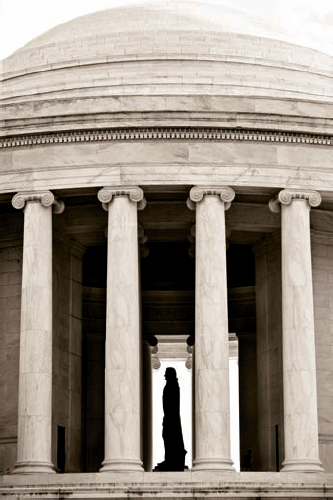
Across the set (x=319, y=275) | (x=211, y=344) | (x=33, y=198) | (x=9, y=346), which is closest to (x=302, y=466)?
(x=211, y=344)

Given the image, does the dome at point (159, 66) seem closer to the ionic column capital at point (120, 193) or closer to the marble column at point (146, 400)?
the ionic column capital at point (120, 193)

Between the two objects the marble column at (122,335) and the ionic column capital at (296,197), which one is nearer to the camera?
the marble column at (122,335)

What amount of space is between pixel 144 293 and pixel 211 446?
30.1 m

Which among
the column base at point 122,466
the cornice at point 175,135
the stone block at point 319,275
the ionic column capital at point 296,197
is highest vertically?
the cornice at point 175,135

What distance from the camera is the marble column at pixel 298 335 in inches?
2800

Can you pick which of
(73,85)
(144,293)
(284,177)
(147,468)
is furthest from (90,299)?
(284,177)

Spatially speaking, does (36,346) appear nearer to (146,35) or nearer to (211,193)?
(211,193)

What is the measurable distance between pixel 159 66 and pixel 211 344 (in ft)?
68.0

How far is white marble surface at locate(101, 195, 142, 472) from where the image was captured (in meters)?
70.5

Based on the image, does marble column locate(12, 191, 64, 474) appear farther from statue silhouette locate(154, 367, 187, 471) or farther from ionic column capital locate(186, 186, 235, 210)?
statue silhouette locate(154, 367, 187, 471)

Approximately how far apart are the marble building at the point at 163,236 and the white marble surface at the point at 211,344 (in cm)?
8

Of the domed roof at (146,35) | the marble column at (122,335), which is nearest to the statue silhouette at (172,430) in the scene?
the marble column at (122,335)

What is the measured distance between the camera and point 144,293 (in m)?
99.4

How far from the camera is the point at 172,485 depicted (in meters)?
67.4
